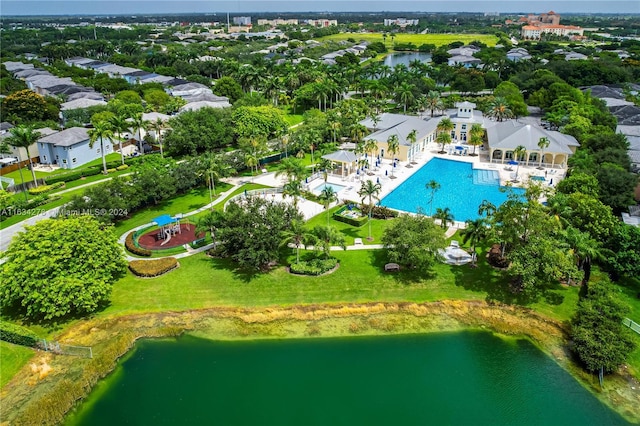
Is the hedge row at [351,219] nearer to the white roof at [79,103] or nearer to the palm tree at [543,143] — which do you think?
the palm tree at [543,143]

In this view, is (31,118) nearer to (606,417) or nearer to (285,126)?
(285,126)

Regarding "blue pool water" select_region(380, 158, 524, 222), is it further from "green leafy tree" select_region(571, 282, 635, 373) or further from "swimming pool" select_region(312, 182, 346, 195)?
"green leafy tree" select_region(571, 282, 635, 373)

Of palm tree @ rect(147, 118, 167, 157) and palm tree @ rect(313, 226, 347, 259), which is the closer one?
palm tree @ rect(313, 226, 347, 259)

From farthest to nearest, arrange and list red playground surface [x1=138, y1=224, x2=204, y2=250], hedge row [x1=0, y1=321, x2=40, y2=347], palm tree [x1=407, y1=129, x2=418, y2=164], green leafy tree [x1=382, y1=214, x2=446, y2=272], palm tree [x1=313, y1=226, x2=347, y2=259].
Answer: palm tree [x1=407, y1=129, x2=418, y2=164] → red playground surface [x1=138, y1=224, x2=204, y2=250] → palm tree [x1=313, y1=226, x2=347, y2=259] → green leafy tree [x1=382, y1=214, x2=446, y2=272] → hedge row [x1=0, y1=321, x2=40, y2=347]

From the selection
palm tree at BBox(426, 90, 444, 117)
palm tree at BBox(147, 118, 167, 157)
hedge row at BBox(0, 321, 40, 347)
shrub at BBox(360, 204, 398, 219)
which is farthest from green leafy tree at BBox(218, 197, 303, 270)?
palm tree at BBox(426, 90, 444, 117)

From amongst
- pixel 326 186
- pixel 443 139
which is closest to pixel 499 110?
pixel 443 139

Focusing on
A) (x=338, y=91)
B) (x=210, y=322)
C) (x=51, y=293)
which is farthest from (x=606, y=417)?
(x=338, y=91)
